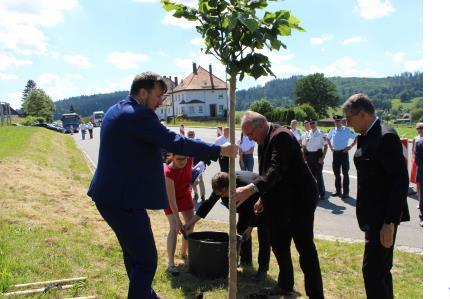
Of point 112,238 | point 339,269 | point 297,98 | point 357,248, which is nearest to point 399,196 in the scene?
point 339,269

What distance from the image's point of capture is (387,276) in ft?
12.9

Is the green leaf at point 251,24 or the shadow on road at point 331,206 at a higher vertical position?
the green leaf at point 251,24

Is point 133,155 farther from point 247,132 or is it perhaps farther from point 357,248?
point 357,248

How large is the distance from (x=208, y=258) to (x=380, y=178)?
248 centimetres

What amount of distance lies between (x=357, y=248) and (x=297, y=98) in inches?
3517

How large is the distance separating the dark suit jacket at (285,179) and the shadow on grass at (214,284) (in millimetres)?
1066

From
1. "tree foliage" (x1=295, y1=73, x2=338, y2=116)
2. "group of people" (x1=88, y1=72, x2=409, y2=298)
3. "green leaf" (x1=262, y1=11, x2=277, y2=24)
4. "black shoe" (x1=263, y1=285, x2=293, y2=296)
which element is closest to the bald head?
"group of people" (x1=88, y1=72, x2=409, y2=298)

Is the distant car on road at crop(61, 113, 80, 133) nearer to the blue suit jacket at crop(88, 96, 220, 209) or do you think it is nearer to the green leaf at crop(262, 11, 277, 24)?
the blue suit jacket at crop(88, 96, 220, 209)

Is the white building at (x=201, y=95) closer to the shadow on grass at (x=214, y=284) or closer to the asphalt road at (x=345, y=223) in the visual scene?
the asphalt road at (x=345, y=223)

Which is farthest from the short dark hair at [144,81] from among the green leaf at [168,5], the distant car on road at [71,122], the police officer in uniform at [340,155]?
the distant car on road at [71,122]

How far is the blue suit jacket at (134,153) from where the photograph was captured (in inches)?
135

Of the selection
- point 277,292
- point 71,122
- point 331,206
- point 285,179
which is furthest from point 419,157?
point 71,122

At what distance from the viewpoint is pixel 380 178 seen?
364cm

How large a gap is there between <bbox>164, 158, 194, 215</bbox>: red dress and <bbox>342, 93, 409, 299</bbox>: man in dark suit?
2.53 m
